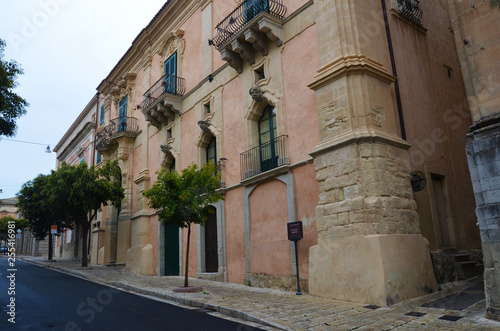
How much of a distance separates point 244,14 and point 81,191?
12.7 meters

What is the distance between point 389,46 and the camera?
10883 millimetres

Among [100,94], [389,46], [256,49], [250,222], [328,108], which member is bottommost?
[250,222]

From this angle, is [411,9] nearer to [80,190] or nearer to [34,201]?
[80,190]

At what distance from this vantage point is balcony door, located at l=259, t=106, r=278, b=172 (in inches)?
485

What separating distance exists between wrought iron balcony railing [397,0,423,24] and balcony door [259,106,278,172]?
5.11 metres

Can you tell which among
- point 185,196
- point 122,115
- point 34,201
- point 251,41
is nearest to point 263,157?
point 185,196

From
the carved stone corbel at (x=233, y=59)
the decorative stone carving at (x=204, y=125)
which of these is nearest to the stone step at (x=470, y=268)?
the carved stone corbel at (x=233, y=59)

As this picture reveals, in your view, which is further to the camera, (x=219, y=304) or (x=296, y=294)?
(x=296, y=294)

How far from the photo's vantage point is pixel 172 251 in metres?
17.2

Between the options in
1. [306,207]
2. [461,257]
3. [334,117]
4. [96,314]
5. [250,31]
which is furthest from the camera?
[250,31]

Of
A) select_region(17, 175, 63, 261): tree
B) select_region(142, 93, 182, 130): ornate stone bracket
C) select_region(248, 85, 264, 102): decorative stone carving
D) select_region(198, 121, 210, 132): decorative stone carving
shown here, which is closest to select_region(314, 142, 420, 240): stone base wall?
select_region(248, 85, 264, 102): decorative stone carving

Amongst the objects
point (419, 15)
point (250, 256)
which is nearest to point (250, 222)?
point (250, 256)

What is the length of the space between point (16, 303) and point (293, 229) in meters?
6.98

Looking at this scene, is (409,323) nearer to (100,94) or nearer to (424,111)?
(424,111)
